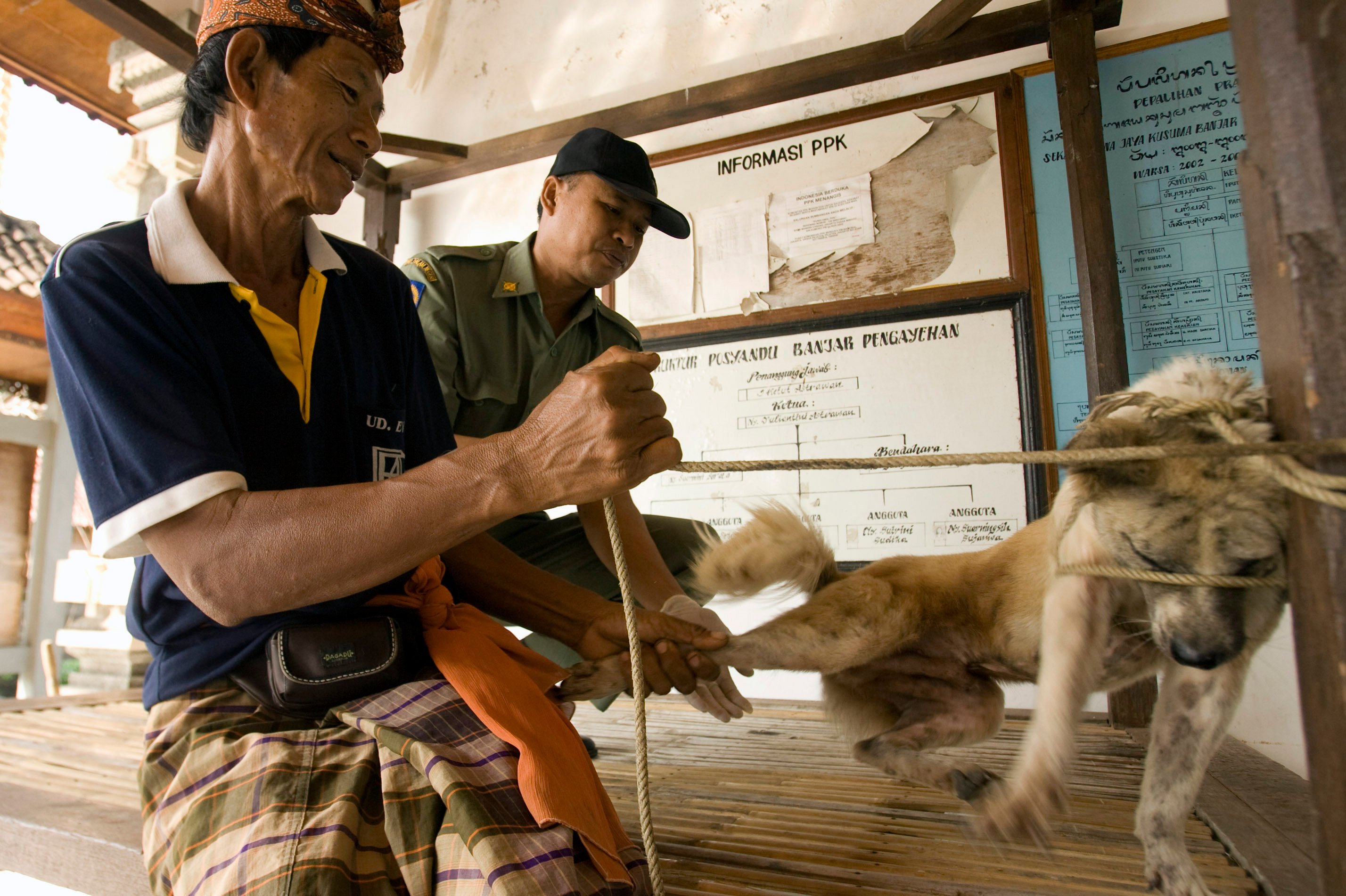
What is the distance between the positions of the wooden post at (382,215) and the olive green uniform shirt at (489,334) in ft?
5.89

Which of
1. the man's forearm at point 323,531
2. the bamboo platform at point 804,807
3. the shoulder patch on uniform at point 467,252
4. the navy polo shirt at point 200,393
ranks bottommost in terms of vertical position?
the bamboo platform at point 804,807

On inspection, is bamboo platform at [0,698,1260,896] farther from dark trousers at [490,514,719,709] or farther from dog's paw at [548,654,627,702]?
dark trousers at [490,514,719,709]

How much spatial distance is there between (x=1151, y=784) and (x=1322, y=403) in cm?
80

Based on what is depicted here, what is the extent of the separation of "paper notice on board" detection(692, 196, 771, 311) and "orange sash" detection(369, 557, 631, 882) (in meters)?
2.24

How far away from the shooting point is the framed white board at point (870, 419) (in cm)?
287

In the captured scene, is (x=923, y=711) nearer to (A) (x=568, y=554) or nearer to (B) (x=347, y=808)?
(A) (x=568, y=554)

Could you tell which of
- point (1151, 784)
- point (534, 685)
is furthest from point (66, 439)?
point (1151, 784)

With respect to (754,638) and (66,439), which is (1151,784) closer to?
(754,638)

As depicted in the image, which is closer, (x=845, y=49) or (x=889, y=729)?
(x=889, y=729)

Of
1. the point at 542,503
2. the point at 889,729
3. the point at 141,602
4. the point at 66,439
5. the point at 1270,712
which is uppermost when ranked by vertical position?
the point at 66,439

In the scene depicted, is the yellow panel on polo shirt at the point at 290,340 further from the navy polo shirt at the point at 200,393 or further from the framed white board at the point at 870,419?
the framed white board at the point at 870,419

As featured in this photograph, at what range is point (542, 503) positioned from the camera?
1074 millimetres

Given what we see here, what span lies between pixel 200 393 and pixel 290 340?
0.72 feet

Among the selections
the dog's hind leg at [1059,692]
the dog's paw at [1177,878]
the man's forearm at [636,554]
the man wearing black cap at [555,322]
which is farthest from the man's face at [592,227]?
the dog's paw at [1177,878]
